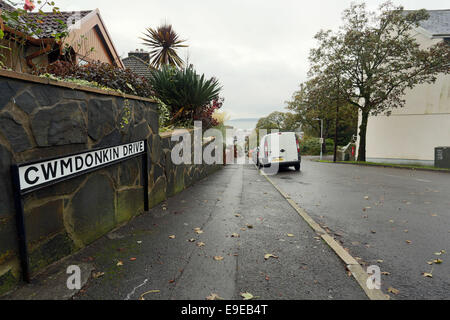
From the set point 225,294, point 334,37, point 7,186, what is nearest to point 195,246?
point 225,294

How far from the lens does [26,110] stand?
247cm

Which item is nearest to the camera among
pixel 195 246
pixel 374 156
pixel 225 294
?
pixel 225 294

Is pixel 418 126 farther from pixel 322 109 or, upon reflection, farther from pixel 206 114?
pixel 206 114

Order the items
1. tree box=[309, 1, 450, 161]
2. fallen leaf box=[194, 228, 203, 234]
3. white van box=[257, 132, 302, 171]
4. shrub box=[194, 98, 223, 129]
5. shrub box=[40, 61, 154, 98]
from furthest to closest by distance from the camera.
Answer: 1. tree box=[309, 1, 450, 161]
2. white van box=[257, 132, 302, 171]
3. shrub box=[194, 98, 223, 129]
4. shrub box=[40, 61, 154, 98]
5. fallen leaf box=[194, 228, 203, 234]

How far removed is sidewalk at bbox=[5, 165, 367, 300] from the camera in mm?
2410

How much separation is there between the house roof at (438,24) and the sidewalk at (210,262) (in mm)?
26643

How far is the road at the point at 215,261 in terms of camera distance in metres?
2.43

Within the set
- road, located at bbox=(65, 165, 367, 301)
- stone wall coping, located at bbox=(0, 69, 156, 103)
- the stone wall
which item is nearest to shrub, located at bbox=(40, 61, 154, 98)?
the stone wall

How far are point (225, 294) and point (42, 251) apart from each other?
201 cm

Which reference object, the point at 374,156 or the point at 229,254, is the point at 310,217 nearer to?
the point at 229,254

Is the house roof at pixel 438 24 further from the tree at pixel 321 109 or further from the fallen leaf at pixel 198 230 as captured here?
the fallen leaf at pixel 198 230

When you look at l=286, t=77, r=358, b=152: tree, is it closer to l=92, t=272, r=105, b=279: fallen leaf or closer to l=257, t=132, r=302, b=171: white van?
l=257, t=132, r=302, b=171: white van

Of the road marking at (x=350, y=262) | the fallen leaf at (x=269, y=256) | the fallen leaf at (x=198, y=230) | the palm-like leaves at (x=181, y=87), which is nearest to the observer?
the road marking at (x=350, y=262)

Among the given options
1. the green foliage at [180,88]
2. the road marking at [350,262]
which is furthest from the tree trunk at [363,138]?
the road marking at [350,262]
